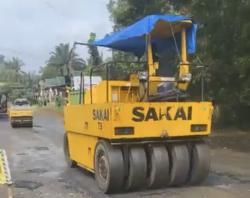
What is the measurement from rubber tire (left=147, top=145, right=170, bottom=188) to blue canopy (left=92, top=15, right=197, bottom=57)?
2.25 metres

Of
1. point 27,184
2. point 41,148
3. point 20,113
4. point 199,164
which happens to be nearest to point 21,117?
→ point 20,113

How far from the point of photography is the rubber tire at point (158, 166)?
10.9m

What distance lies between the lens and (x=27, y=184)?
1204cm

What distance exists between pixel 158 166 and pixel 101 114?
1.48 m

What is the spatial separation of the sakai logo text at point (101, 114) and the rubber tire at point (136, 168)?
79cm

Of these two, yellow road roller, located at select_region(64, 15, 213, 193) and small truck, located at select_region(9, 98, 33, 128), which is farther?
small truck, located at select_region(9, 98, 33, 128)

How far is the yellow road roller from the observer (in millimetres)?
10758

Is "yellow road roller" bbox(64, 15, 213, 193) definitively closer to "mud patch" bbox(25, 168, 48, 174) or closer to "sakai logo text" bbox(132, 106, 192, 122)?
"sakai logo text" bbox(132, 106, 192, 122)

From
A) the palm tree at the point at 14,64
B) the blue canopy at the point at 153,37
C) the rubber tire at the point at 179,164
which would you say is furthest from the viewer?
the palm tree at the point at 14,64

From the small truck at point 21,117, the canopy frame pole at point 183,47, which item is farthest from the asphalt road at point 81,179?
the small truck at point 21,117

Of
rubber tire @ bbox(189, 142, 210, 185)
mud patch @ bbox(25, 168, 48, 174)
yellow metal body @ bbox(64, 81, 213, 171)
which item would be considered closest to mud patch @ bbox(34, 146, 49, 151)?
mud patch @ bbox(25, 168, 48, 174)

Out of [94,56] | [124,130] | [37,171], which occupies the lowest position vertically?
[37,171]

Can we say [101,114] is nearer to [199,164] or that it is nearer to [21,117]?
[199,164]

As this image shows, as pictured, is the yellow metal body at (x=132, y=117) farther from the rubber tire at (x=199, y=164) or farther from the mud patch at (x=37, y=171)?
the mud patch at (x=37, y=171)
